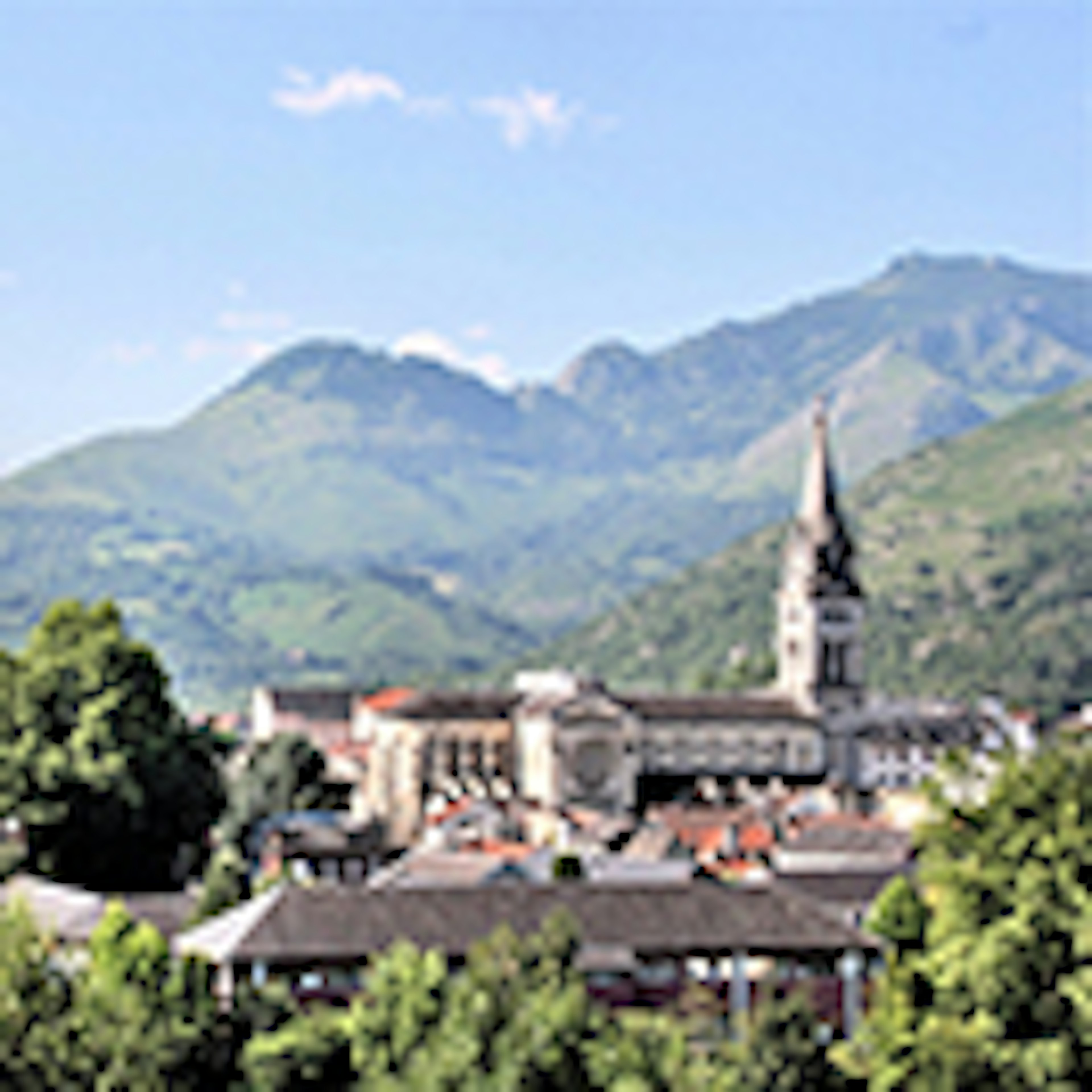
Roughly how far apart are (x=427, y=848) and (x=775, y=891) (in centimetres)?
2909

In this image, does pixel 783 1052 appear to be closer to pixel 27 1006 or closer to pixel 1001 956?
pixel 1001 956

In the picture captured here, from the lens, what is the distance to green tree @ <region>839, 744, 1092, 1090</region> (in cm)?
6316

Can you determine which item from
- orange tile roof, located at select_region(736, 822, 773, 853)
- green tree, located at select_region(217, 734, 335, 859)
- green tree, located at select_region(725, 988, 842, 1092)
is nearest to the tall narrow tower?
orange tile roof, located at select_region(736, 822, 773, 853)

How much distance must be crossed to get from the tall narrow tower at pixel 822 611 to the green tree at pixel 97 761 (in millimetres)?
49513

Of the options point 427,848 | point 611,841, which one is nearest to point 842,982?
point 427,848

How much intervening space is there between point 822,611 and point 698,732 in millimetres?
11981

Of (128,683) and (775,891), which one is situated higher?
(128,683)

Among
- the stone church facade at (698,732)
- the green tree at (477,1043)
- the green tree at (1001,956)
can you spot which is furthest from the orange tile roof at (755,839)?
the green tree at (477,1043)

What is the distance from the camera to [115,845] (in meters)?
98.9

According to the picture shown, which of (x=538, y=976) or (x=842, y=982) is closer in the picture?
(x=538, y=976)

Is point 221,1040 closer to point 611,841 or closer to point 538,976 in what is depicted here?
point 538,976

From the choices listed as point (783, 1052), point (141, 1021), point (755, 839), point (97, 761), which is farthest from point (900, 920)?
point (97, 761)

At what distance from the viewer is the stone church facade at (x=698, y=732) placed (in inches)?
5359

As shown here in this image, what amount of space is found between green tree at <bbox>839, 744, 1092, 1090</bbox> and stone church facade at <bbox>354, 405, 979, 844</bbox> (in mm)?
59278
